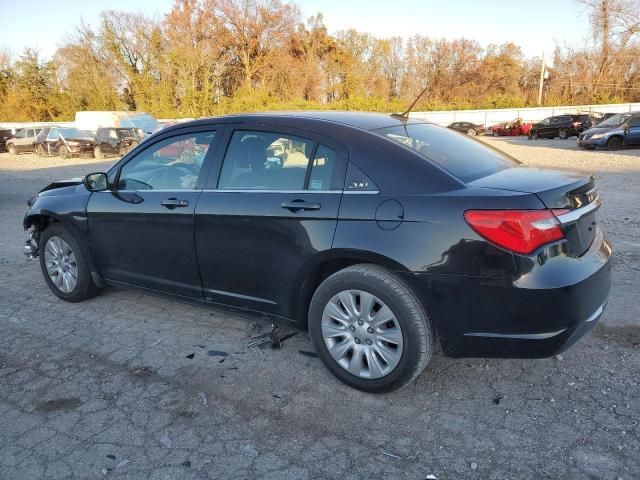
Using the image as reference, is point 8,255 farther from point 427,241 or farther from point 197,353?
point 427,241

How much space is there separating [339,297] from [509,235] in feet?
3.36

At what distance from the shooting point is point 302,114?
3469 millimetres

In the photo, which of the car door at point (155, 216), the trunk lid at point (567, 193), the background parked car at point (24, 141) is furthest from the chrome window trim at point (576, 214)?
the background parked car at point (24, 141)

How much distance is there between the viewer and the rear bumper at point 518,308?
2.53m

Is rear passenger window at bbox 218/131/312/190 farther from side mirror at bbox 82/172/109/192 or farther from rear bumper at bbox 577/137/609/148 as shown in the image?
rear bumper at bbox 577/137/609/148

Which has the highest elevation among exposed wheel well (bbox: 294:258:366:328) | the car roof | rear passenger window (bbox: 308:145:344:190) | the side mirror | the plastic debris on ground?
the car roof

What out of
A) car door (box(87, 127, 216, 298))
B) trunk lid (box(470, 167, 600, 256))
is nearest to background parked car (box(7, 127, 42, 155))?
car door (box(87, 127, 216, 298))

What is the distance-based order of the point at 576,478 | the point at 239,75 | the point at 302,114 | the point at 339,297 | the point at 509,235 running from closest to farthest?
1. the point at 576,478
2. the point at 509,235
3. the point at 339,297
4. the point at 302,114
5. the point at 239,75

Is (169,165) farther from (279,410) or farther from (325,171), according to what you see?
(279,410)

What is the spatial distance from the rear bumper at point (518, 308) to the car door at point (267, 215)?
75cm

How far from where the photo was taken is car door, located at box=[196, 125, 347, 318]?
3.04 metres

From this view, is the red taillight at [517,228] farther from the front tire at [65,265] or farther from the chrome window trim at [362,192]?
the front tire at [65,265]

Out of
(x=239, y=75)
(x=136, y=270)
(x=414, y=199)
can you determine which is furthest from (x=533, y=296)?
(x=239, y=75)

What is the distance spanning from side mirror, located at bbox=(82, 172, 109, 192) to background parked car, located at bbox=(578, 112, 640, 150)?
20.1m
